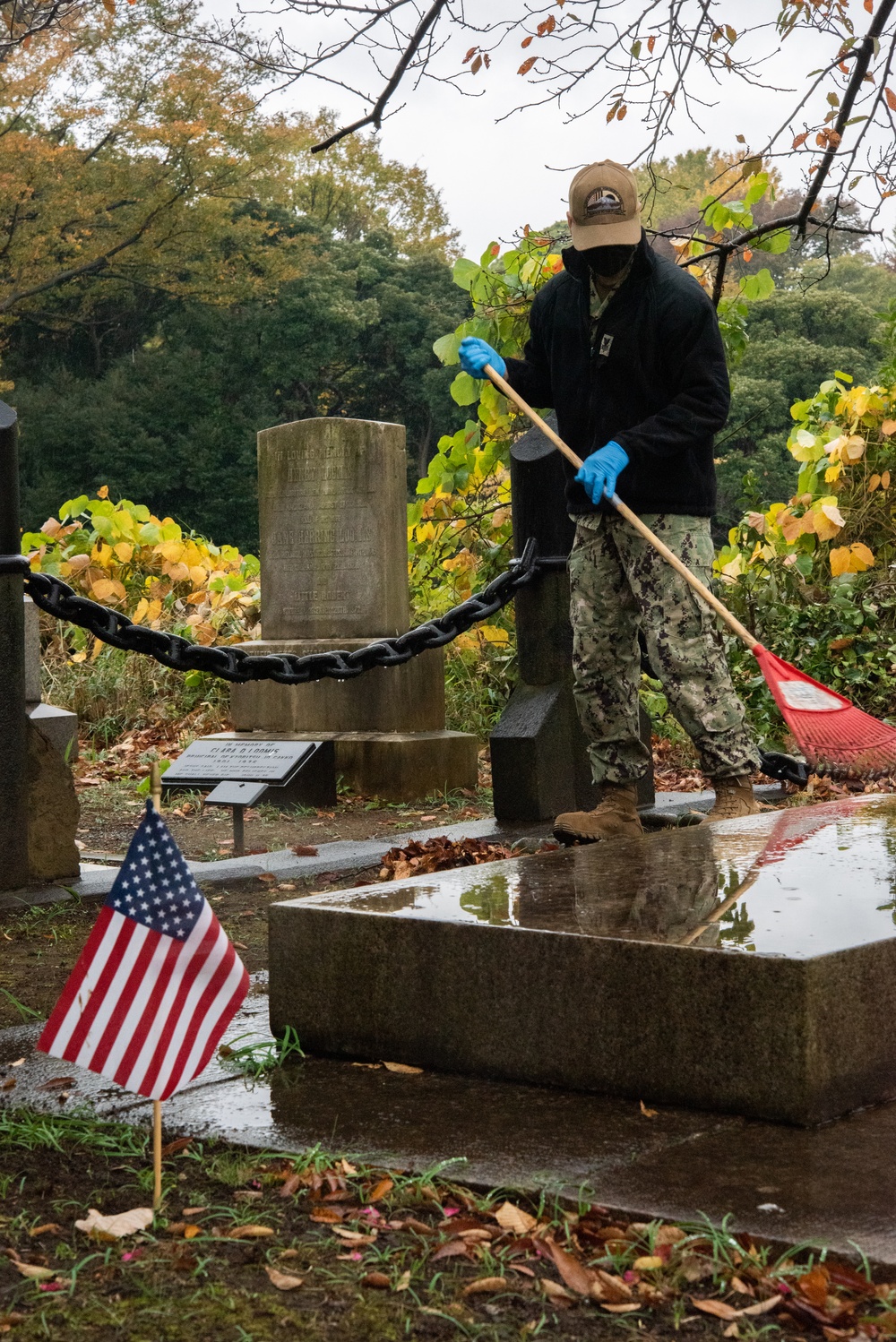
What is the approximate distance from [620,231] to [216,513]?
86.2 feet

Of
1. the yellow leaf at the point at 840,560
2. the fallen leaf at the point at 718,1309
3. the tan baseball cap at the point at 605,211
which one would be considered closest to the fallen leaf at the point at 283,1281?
the fallen leaf at the point at 718,1309

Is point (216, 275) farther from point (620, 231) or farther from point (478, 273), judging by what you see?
point (620, 231)

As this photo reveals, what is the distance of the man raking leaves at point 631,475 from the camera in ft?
15.3

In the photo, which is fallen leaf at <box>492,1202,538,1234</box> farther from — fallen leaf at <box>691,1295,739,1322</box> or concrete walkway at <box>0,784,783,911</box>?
concrete walkway at <box>0,784,783,911</box>

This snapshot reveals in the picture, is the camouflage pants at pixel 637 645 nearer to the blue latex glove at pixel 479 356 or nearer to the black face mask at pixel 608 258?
the blue latex glove at pixel 479 356

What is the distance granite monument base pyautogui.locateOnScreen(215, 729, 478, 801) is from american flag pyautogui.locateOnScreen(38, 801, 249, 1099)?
5.57 metres

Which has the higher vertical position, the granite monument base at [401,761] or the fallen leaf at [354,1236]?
the granite monument base at [401,761]

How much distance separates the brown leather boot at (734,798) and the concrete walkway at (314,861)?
2.74ft

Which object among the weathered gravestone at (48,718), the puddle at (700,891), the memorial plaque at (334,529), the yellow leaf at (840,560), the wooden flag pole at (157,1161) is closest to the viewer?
the wooden flag pole at (157,1161)

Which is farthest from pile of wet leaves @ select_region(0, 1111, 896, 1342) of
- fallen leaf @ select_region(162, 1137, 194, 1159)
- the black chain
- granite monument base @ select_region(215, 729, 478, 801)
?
granite monument base @ select_region(215, 729, 478, 801)

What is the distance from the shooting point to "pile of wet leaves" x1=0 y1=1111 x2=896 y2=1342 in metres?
1.95

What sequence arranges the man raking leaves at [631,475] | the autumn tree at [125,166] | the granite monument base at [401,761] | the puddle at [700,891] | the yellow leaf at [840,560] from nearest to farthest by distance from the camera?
1. the puddle at [700,891]
2. the man raking leaves at [631,475]
3. the granite monument base at [401,761]
4. the yellow leaf at [840,560]
5. the autumn tree at [125,166]

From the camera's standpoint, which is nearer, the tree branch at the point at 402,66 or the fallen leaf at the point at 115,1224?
the fallen leaf at the point at 115,1224

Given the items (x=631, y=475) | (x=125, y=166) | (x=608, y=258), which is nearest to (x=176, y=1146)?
(x=631, y=475)
